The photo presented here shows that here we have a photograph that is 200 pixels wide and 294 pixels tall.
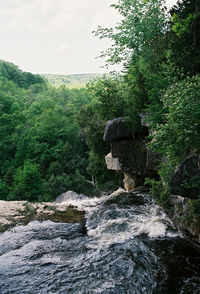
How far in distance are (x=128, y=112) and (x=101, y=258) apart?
414 inches

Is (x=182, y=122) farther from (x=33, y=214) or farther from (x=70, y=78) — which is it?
(x=70, y=78)

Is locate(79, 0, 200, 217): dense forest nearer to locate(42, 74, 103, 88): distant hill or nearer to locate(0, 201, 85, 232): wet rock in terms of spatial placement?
locate(0, 201, 85, 232): wet rock

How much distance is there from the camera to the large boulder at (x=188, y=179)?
6.50 metres

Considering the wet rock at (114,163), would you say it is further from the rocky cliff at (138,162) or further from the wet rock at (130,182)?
the wet rock at (130,182)

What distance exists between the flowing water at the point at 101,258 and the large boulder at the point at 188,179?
2189 millimetres

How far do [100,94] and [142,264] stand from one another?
48.4 ft

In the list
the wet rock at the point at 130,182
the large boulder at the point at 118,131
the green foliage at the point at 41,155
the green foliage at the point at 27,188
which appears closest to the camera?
the large boulder at the point at 118,131

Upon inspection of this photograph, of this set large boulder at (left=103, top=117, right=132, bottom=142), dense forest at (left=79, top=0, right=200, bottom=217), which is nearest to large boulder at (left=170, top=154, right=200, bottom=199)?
dense forest at (left=79, top=0, right=200, bottom=217)

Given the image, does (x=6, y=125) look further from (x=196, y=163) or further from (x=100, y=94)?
(x=196, y=163)

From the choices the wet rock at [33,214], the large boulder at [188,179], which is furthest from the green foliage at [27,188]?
the large boulder at [188,179]

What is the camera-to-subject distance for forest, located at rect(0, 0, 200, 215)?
7434 millimetres

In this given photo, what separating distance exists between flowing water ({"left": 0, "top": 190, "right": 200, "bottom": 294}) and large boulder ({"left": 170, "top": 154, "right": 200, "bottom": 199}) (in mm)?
2189

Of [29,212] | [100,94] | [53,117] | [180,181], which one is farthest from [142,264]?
[53,117]

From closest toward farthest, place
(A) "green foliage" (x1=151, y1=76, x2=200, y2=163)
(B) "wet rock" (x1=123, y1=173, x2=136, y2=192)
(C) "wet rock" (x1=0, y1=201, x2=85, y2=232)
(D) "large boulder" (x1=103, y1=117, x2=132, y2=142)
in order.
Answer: (A) "green foliage" (x1=151, y1=76, x2=200, y2=163)
(C) "wet rock" (x1=0, y1=201, x2=85, y2=232)
(D) "large boulder" (x1=103, y1=117, x2=132, y2=142)
(B) "wet rock" (x1=123, y1=173, x2=136, y2=192)
